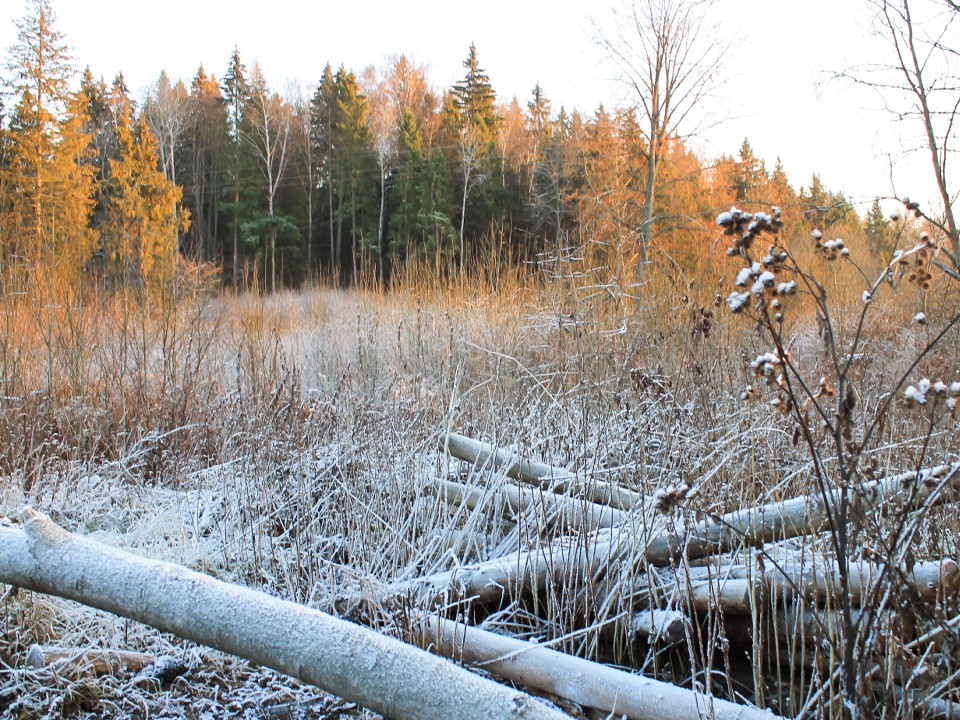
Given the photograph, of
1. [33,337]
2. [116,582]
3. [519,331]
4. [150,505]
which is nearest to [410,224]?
[519,331]

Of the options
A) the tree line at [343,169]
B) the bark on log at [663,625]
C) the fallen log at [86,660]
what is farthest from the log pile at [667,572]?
the tree line at [343,169]

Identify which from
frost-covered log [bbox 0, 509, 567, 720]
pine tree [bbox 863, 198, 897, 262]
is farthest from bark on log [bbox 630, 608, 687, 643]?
pine tree [bbox 863, 198, 897, 262]

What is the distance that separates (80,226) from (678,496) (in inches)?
651

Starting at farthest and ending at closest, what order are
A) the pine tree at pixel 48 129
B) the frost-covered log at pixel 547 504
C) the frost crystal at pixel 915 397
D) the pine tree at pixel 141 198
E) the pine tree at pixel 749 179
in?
the pine tree at pixel 749 179
the pine tree at pixel 141 198
the pine tree at pixel 48 129
the frost-covered log at pixel 547 504
the frost crystal at pixel 915 397

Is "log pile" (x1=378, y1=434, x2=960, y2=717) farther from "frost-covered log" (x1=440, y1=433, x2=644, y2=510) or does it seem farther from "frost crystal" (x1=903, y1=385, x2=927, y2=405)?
"frost crystal" (x1=903, y1=385, x2=927, y2=405)

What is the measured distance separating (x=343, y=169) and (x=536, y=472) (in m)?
27.1

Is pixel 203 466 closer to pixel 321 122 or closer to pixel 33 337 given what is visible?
pixel 33 337

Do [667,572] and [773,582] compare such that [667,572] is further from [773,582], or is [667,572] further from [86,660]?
[86,660]

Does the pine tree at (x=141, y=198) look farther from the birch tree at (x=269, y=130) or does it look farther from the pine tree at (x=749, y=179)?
the pine tree at (x=749, y=179)

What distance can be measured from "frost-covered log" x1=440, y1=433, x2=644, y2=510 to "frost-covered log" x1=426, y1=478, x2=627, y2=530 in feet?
0.16

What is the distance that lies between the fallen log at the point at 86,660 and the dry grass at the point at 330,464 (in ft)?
0.16

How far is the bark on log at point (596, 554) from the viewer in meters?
2.26

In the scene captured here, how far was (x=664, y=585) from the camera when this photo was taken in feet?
7.72

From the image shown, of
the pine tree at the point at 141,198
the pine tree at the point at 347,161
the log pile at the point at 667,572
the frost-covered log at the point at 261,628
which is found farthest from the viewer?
the pine tree at the point at 347,161
